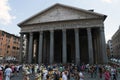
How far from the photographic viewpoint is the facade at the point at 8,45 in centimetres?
4914

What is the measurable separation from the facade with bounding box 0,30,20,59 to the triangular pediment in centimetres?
2402

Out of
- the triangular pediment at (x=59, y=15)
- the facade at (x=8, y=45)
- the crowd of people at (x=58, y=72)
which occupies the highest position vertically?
the triangular pediment at (x=59, y=15)

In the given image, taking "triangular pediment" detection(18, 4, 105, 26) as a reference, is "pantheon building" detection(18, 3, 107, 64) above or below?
below

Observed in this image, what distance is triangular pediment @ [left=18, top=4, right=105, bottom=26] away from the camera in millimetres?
25922

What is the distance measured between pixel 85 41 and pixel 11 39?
34.3 meters

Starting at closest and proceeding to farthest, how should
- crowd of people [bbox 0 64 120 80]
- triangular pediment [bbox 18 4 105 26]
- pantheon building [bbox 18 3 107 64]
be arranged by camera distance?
crowd of people [bbox 0 64 120 80], pantheon building [bbox 18 3 107 64], triangular pediment [bbox 18 4 105 26]

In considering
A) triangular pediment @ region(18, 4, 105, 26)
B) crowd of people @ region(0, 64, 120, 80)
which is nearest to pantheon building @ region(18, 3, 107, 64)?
triangular pediment @ region(18, 4, 105, 26)

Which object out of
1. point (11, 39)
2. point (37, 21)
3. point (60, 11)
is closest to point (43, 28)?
point (37, 21)

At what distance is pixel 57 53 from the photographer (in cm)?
3391

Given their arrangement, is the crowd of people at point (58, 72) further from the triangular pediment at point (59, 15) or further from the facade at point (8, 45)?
the facade at point (8, 45)

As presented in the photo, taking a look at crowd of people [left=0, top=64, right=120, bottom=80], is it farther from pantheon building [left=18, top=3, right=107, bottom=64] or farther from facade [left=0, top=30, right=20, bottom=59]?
facade [left=0, top=30, right=20, bottom=59]

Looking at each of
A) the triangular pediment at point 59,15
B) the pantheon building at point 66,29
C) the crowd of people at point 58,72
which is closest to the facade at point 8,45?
the pantheon building at point 66,29

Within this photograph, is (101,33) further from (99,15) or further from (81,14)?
(81,14)

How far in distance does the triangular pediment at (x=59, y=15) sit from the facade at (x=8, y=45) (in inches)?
946
